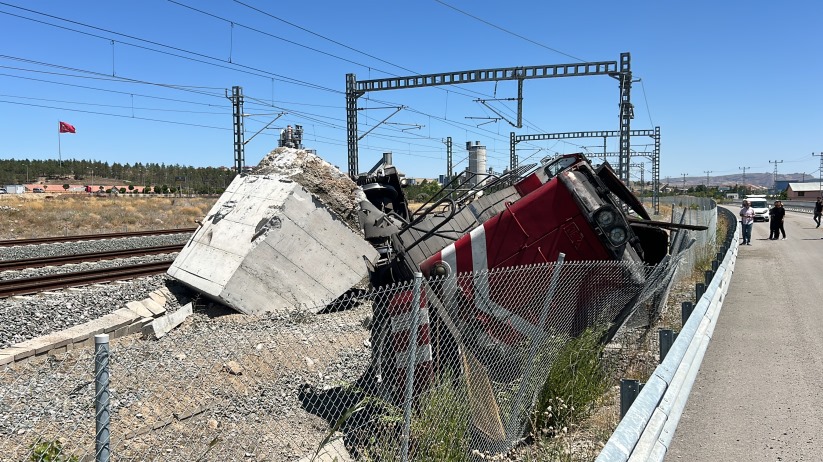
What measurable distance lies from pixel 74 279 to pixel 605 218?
1098cm

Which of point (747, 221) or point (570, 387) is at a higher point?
point (747, 221)

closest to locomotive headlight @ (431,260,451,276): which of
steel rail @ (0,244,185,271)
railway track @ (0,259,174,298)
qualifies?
railway track @ (0,259,174,298)

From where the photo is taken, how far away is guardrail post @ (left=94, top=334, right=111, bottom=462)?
2.60m

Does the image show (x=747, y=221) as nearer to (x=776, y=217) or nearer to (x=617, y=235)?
(x=776, y=217)

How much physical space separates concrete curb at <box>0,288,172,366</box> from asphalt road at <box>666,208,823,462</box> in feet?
23.4

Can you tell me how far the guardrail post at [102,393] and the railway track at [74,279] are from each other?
32.9 ft

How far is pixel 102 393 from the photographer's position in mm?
2631

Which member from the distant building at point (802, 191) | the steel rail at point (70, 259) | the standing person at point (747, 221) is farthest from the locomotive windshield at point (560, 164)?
the distant building at point (802, 191)

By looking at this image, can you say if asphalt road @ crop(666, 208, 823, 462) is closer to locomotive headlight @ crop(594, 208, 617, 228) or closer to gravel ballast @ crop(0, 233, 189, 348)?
locomotive headlight @ crop(594, 208, 617, 228)

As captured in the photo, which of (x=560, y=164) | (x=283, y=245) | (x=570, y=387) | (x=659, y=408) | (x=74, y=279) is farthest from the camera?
(x=74, y=279)

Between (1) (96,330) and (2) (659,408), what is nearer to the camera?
(2) (659,408)

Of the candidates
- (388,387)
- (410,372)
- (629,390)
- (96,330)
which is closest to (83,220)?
(96,330)

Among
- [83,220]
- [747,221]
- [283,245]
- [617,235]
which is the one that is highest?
[617,235]

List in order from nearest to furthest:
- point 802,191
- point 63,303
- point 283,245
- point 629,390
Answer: point 629,390 → point 63,303 → point 283,245 → point 802,191
